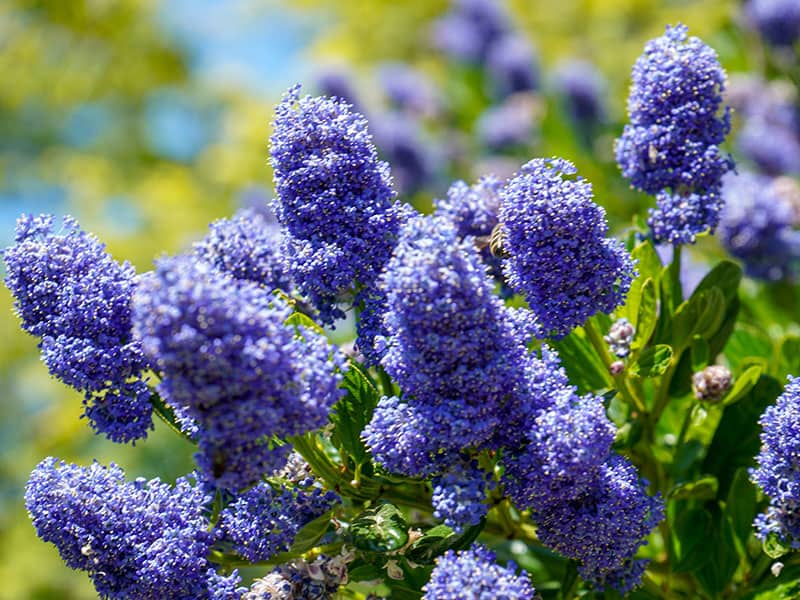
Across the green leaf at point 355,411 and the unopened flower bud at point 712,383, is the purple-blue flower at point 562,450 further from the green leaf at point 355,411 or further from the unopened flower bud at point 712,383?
the unopened flower bud at point 712,383

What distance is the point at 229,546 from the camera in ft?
3.93

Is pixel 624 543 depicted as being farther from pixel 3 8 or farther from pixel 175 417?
pixel 3 8

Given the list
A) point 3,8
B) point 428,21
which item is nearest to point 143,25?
point 3,8

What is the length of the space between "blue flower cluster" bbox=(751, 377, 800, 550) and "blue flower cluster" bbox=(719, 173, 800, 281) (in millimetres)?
1102

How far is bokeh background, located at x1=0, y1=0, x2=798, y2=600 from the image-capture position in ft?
11.9

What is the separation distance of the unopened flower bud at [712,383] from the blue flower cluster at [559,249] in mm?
306

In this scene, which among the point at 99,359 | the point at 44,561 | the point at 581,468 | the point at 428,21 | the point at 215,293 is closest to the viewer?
the point at 215,293

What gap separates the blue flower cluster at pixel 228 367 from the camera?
894mm

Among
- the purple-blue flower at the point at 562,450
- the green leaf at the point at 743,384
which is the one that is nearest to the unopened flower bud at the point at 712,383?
the green leaf at the point at 743,384

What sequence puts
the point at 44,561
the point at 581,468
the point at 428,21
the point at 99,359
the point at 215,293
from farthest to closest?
the point at 44,561 → the point at 428,21 → the point at 99,359 → the point at 581,468 → the point at 215,293

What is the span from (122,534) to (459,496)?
1.38 feet

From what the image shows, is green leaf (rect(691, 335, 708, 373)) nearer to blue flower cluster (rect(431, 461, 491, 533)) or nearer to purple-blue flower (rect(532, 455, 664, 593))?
purple-blue flower (rect(532, 455, 664, 593))

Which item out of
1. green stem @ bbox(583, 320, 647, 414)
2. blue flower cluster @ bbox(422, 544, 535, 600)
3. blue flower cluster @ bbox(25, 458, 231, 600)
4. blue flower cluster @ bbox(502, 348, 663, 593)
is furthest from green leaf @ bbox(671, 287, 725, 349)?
blue flower cluster @ bbox(25, 458, 231, 600)

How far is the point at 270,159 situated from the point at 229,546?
1.67 feet
